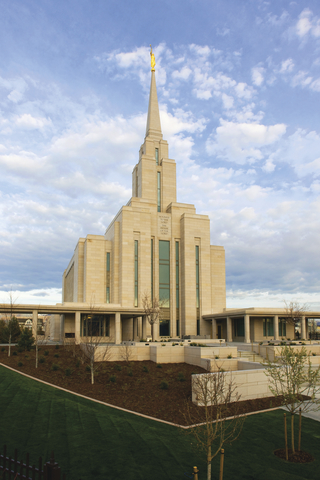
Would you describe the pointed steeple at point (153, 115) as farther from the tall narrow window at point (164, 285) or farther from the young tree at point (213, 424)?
the young tree at point (213, 424)

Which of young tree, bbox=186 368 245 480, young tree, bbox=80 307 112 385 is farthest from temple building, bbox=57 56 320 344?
young tree, bbox=186 368 245 480

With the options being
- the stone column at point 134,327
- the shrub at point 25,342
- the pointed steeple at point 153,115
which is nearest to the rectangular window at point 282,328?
the stone column at point 134,327

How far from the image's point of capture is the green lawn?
1098 centimetres

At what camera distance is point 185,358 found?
30875 millimetres

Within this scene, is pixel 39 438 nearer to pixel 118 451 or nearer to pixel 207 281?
pixel 118 451

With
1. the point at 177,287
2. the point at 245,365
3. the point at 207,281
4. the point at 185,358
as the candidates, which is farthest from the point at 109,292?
the point at 245,365

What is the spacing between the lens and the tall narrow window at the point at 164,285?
5484cm

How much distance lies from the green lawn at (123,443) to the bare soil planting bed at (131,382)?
4.25 feet

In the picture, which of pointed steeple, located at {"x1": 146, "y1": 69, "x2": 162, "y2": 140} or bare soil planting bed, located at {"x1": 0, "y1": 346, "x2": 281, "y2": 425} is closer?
bare soil planting bed, located at {"x1": 0, "y1": 346, "x2": 281, "y2": 425}

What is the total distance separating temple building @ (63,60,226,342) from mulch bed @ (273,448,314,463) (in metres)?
38.5

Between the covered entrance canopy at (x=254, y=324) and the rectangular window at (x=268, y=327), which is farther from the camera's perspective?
the rectangular window at (x=268, y=327)

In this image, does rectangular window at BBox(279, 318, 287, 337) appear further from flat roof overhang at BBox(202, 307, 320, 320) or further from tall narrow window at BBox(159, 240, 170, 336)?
tall narrow window at BBox(159, 240, 170, 336)

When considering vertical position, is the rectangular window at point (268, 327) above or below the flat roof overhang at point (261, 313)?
below

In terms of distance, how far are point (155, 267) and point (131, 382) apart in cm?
3256
